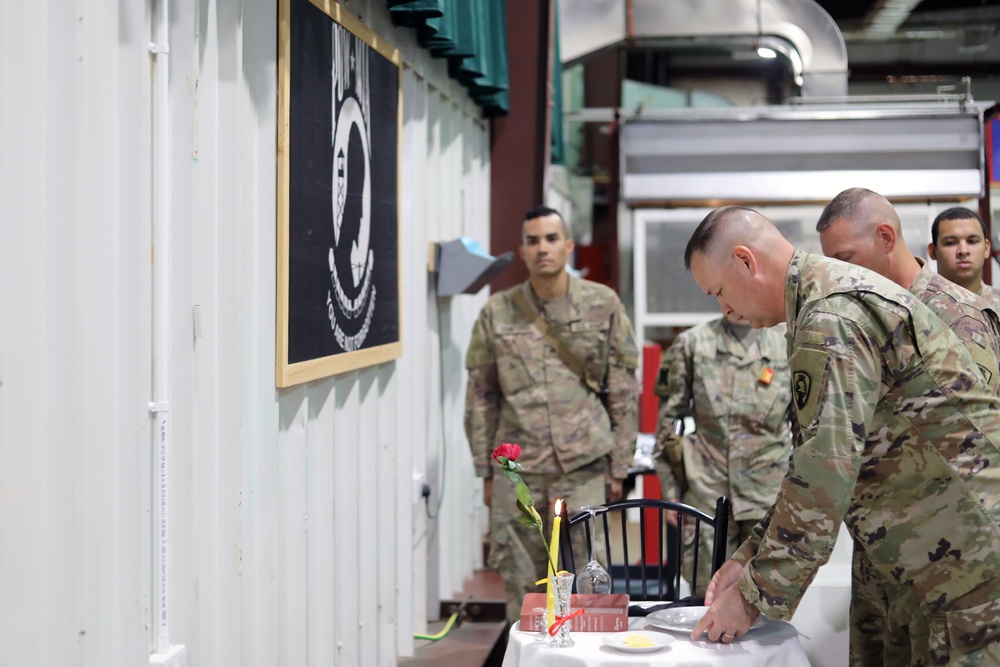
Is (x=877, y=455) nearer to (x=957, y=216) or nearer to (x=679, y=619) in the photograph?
(x=679, y=619)

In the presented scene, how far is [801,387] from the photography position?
1891 millimetres

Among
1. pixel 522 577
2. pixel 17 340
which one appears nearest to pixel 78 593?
pixel 17 340

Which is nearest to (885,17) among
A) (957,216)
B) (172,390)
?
(957,216)

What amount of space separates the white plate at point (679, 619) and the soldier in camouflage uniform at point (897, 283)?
39cm

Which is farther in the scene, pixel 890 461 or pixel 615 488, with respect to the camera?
pixel 615 488

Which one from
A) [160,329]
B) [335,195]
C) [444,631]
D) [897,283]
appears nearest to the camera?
[160,329]

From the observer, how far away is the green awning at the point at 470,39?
12.2ft

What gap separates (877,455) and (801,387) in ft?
0.71

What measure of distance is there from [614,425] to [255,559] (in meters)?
1.82

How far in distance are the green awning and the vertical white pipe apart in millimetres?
1591

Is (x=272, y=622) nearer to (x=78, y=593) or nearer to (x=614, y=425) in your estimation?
(x=78, y=593)

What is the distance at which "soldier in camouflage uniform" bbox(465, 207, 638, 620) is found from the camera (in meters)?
3.88

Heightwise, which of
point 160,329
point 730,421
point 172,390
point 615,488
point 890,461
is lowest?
point 615,488

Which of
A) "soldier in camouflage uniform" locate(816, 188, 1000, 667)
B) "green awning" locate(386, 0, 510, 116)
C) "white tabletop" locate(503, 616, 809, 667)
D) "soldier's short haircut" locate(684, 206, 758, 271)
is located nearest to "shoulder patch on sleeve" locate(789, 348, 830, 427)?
"soldier's short haircut" locate(684, 206, 758, 271)
